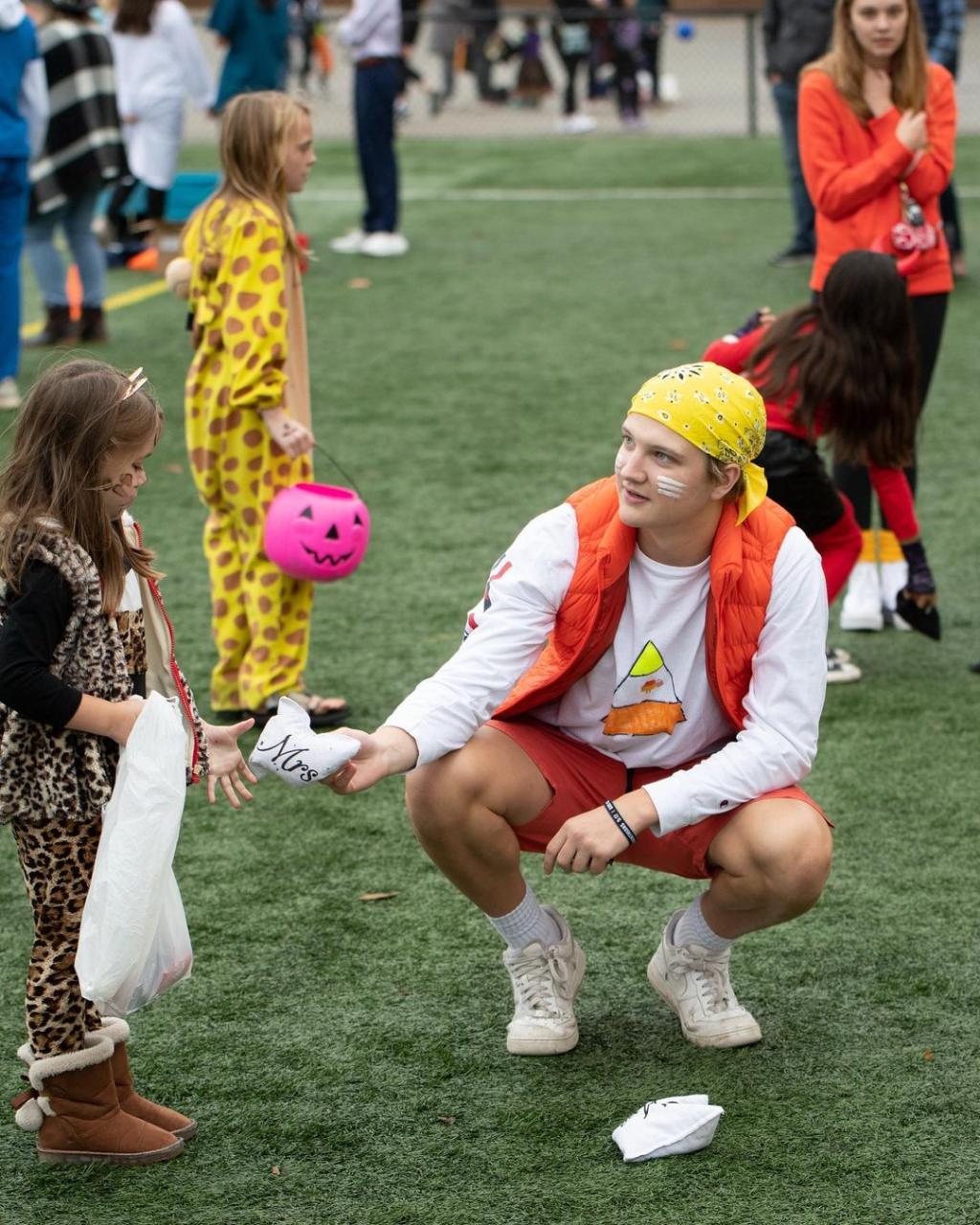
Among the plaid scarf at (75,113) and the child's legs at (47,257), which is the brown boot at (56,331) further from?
Result: the plaid scarf at (75,113)

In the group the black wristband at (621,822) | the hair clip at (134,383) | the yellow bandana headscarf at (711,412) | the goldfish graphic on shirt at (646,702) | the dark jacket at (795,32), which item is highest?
the dark jacket at (795,32)

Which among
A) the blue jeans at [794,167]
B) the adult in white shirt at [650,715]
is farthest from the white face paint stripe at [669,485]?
the blue jeans at [794,167]

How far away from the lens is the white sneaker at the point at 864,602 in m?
5.36

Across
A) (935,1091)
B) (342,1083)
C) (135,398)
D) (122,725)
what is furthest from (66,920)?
(935,1091)

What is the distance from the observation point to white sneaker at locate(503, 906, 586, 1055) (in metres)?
3.20

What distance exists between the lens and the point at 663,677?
3.11 m

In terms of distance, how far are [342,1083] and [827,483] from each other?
2.14m

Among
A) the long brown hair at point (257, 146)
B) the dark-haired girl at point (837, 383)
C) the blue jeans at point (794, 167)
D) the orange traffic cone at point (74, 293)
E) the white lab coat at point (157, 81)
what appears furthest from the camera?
the white lab coat at point (157, 81)

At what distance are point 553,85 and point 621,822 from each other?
17302mm

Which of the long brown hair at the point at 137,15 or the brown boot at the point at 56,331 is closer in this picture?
the brown boot at the point at 56,331

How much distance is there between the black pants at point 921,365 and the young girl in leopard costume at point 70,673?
2.83m

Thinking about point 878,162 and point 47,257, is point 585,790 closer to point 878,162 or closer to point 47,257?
point 878,162

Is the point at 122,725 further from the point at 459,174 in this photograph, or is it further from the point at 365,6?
the point at 459,174

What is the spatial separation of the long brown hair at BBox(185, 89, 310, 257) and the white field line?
8714 mm
